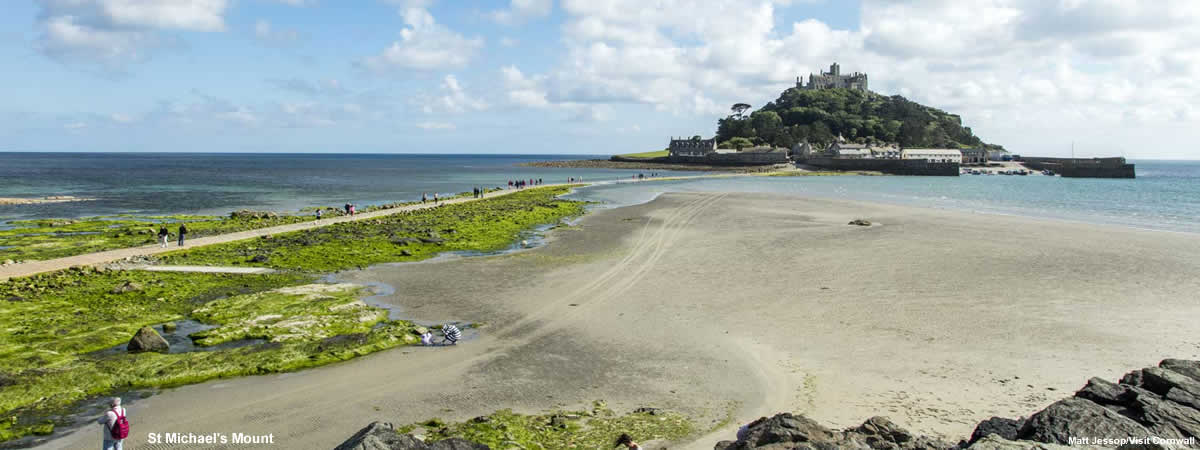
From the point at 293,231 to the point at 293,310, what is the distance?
59.8 ft

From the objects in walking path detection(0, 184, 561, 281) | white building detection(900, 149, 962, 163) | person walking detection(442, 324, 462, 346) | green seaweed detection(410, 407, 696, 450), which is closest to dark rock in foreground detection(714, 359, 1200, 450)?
green seaweed detection(410, 407, 696, 450)

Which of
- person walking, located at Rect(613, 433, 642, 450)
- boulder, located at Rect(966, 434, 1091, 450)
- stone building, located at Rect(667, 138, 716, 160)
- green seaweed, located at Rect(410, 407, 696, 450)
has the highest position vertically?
stone building, located at Rect(667, 138, 716, 160)

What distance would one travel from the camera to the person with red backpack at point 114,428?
9.16m

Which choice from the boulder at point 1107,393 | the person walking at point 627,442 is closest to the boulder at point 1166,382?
the boulder at point 1107,393

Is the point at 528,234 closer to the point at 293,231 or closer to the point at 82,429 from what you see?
the point at 293,231

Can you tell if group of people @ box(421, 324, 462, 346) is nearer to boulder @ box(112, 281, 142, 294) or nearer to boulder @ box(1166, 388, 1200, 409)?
boulder @ box(112, 281, 142, 294)

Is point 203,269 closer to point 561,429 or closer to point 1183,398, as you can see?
point 561,429

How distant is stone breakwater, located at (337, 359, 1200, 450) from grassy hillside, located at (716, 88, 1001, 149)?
165771mm

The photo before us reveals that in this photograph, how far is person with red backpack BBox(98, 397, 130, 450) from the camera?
916cm

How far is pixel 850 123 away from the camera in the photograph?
172000mm

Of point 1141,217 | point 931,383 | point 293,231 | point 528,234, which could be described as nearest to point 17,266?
point 293,231

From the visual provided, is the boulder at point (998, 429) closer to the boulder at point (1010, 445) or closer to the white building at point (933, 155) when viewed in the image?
the boulder at point (1010, 445)

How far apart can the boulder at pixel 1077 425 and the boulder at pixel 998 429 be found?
0.13 metres

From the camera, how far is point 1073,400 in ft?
31.3
